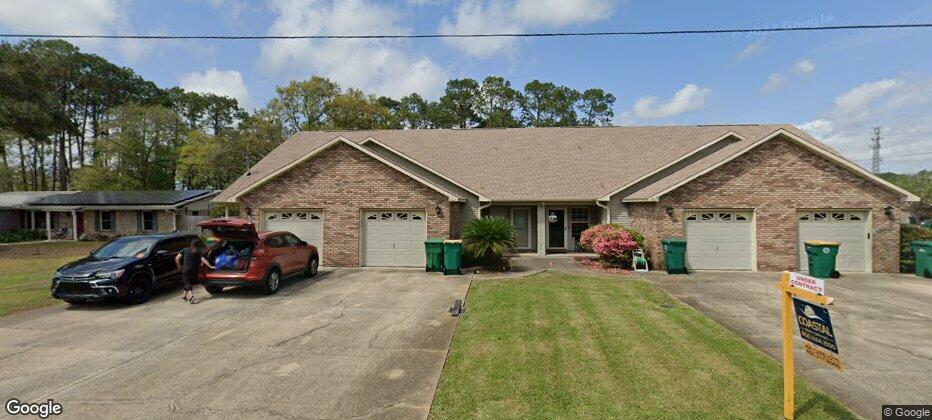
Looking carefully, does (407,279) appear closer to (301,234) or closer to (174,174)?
(301,234)

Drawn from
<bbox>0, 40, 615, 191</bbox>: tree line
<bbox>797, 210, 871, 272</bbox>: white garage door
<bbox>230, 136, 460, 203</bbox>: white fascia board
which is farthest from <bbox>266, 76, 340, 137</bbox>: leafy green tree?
<bbox>797, 210, 871, 272</bbox>: white garage door

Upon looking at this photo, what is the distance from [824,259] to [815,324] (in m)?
11.6

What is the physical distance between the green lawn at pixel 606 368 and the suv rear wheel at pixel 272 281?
538 centimetres

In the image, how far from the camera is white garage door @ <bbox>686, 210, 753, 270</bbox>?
1351cm

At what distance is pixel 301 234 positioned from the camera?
14.6 m

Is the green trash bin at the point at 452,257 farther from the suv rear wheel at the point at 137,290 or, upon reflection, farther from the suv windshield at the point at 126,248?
the suv windshield at the point at 126,248

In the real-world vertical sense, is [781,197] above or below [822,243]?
above

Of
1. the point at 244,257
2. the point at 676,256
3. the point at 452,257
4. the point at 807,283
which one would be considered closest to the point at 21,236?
the point at 244,257

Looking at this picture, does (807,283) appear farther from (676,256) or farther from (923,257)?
(923,257)

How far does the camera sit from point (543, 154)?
66.9 ft

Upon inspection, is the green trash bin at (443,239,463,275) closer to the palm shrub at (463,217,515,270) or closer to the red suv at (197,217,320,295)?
the palm shrub at (463,217,515,270)

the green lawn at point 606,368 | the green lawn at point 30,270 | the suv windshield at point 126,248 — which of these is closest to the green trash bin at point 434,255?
the green lawn at point 606,368

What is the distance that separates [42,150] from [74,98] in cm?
705

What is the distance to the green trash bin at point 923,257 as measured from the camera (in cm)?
1217
